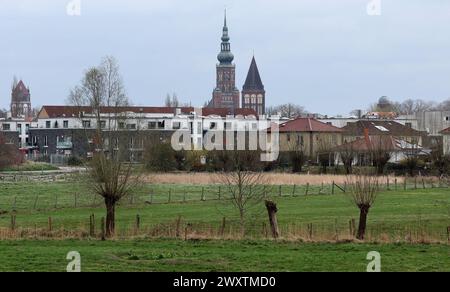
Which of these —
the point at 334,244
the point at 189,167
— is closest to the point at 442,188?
the point at 189,167

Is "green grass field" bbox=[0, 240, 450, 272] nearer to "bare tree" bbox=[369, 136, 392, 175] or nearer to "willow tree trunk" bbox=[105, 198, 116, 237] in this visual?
"willow tree trunk" bbox=[105, 198, 116, 237]

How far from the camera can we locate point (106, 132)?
6900 cm

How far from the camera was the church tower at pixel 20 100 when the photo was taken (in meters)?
144

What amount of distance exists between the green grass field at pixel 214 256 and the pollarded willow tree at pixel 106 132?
18.4 ft

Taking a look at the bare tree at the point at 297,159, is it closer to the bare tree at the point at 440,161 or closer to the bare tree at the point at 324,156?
the bare tree at the point at 324,156

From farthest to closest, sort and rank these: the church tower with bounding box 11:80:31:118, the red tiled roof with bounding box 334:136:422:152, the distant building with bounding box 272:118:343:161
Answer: the church tower with bounding box 11:80:31:118
the distant building with bounding box 272:118:343:161
the red tiled roof with bounding box 334:136:422:152

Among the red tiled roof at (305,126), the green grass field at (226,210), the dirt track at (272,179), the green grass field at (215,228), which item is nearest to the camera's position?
the green grass field at (215,228)

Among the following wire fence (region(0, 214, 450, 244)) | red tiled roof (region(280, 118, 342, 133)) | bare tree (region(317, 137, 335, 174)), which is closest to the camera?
wire fence (region(0, 214, 450, 244))

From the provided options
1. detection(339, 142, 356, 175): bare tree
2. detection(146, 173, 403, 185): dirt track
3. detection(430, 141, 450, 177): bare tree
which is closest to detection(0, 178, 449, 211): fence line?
detection(146, 173, 403, 185): dirt track

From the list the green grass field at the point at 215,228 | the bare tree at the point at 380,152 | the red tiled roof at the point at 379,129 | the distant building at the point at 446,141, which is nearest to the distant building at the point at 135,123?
the red tiled roof at the point at 379,129

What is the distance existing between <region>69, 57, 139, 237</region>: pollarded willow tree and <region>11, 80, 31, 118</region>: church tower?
62.7 meters

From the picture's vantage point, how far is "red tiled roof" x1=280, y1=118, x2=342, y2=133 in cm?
9062

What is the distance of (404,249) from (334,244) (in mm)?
2160
